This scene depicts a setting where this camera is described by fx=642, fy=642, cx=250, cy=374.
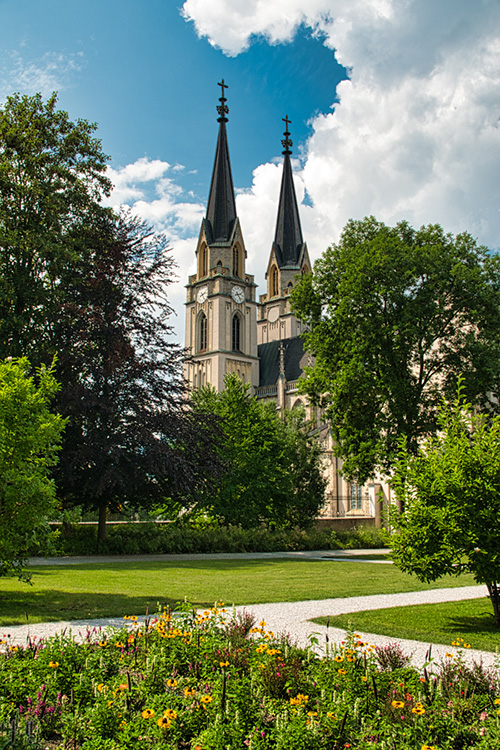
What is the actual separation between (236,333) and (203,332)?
4375mm

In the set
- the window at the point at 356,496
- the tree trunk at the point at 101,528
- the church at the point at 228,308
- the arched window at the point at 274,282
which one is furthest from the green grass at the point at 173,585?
the arched window at the point at 274,282

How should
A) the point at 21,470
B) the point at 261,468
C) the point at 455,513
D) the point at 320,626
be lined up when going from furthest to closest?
the point at 261,468 → the point at 21,470 → the point at 455,513 → the point at 320,626

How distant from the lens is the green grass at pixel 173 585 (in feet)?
31.5

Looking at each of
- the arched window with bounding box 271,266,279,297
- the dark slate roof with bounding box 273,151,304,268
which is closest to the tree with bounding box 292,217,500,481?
the dark slate roof with bounding box 273,151,304,268

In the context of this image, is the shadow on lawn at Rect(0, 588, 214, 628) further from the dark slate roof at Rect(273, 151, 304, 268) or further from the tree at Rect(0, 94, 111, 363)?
the dark slate roof at Rect(273, 151, 304, 268)

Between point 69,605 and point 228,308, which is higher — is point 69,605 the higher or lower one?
the lower one

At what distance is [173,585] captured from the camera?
12570mm

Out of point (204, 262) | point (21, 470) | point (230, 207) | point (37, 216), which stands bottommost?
point (21, 470)

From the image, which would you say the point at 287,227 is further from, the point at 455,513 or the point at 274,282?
the point at 455,513

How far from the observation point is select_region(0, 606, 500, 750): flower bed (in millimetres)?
4191

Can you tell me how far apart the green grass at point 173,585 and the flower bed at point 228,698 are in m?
3.26

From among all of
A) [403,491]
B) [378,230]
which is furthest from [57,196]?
[403,491]

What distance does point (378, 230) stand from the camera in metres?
28.5

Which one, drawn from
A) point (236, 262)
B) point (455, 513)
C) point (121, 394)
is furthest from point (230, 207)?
point (455, 513)
